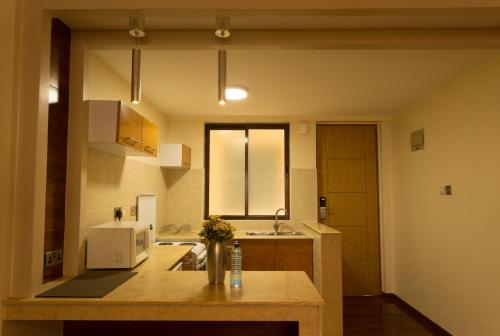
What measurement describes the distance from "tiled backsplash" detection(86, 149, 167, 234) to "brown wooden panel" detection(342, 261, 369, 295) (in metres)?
2.89

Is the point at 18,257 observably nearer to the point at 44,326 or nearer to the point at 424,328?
the point at 44,326

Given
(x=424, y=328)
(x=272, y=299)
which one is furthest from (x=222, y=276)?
(x=424, y=328)

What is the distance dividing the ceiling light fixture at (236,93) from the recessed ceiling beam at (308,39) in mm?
1251

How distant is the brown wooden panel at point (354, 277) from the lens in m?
4.57

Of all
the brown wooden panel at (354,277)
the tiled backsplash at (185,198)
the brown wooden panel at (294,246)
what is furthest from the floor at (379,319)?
the tiled backsplash at (185,198)

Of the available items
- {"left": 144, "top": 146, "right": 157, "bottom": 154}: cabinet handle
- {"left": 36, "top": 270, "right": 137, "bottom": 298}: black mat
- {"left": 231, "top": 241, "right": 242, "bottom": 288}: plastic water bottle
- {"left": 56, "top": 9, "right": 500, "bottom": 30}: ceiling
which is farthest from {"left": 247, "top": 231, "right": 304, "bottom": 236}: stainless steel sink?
{"left": 56, "top": 9, "right": 500, "bottom": 30}: ceiling

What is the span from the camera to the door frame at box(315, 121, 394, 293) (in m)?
4.54

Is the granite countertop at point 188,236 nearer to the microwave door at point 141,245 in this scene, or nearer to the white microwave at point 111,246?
the microwave door at point 141,245

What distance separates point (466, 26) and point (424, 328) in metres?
3.04

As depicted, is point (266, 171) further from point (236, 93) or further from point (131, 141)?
point (131, 141)

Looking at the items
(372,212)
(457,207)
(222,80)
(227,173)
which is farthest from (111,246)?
(372,212)

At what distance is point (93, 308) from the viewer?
164 cm

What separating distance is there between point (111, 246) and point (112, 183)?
73cm

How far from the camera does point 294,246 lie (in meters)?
4.03
